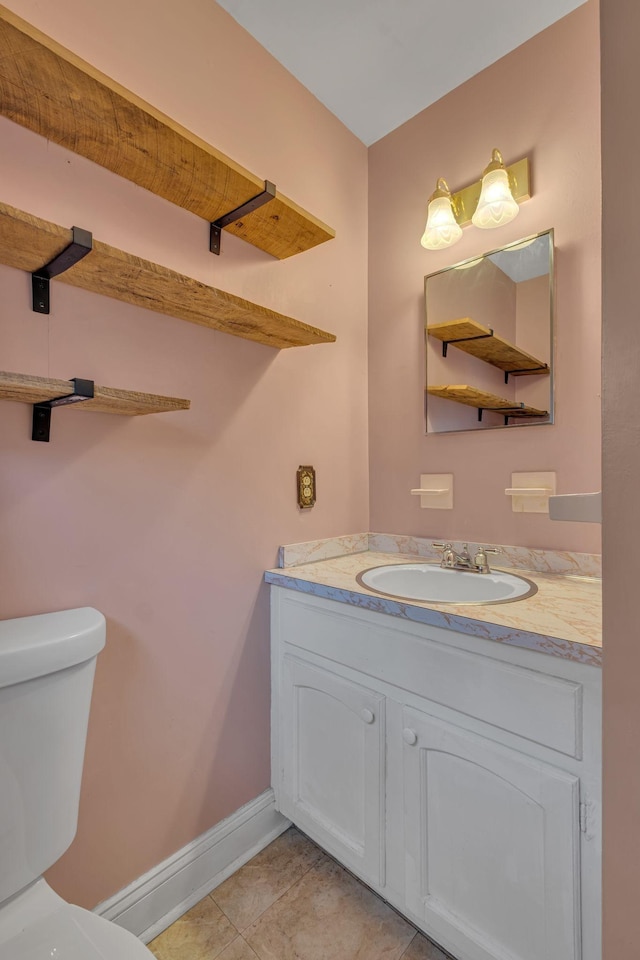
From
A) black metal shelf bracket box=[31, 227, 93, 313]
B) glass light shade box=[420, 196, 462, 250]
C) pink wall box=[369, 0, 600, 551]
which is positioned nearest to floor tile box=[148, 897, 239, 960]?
pink wall box=[369, 0, 600, 551]

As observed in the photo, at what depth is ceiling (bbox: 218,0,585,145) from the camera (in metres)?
1.30

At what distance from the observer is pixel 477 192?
150cm

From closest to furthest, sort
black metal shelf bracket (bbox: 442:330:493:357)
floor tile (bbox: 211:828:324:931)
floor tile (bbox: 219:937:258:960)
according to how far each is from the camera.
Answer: floor tile (bbox: 219:937:258:960), floor tile (bbox: 211:828:324:931), black metal shelf bracket (bbox: 442:330:493:357)

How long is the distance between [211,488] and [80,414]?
0.40m

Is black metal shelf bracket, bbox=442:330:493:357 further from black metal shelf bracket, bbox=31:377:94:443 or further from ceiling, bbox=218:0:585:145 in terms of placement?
black metal shelf bracket, bbox=31:377:94:443

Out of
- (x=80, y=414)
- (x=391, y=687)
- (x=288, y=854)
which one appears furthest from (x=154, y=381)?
(x=288, y=854)

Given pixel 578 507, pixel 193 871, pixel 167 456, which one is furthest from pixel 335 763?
pixel 578 507

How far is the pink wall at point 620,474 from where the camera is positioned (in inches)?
17.3

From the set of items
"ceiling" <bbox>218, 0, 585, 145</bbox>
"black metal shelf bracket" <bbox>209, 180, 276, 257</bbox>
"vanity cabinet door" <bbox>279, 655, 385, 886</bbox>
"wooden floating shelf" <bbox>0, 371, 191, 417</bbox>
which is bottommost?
"vanity cabinet door" <bbox>279, 655, 385, 886</bbox>

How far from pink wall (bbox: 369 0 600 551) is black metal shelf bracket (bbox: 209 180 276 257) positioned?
0.70 metres

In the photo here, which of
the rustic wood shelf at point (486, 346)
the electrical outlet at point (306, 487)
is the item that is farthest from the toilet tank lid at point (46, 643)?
the rustic wood shelf at point (486, 346)

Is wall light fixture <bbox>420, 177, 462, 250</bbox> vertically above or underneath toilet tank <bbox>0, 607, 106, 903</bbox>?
above

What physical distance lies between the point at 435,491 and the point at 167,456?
0.92 meters

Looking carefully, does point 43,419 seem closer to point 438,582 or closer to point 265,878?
point 438,582
